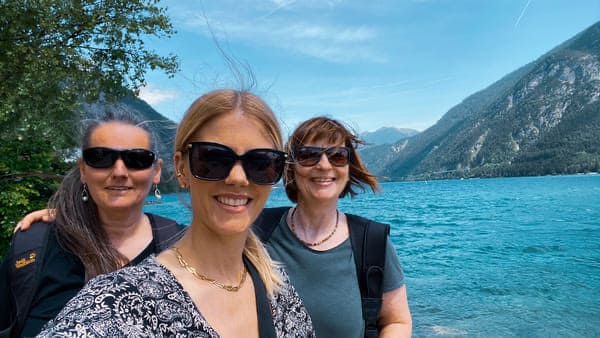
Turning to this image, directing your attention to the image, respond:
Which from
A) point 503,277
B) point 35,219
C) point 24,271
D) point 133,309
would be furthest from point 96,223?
point 503,277

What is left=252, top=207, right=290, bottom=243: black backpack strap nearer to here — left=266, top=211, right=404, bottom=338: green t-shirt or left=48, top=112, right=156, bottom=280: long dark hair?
left=266, top=211, right=404, bottom=338: green t-shirt

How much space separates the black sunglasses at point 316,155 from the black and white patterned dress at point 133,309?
1582 millimetres

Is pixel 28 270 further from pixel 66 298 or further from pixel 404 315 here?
pixel 404 315

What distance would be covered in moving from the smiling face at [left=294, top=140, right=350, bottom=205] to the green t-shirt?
0.32m

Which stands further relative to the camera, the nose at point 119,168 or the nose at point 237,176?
the nose at point 119,168

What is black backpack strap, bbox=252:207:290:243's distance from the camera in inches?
108

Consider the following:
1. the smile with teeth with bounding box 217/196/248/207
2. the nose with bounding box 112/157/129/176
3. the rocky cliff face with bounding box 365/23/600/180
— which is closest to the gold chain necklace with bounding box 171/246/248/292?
the smile with teeth with bounding box 217/196/248/207

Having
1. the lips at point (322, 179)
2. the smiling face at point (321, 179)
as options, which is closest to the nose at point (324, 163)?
the smiling face at point (321, 179)

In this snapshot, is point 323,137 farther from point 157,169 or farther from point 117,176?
point 117,176

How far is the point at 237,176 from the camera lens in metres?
1.33

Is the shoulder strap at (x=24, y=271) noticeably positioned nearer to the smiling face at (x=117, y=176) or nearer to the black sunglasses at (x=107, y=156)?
the smiling face at (x=117, y=176)

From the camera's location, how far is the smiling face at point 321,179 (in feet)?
8.92

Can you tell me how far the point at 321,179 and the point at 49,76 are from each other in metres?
7.59

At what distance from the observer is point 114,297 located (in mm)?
1030
